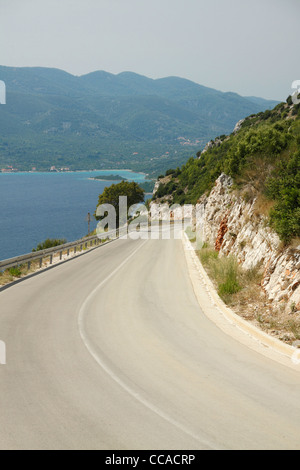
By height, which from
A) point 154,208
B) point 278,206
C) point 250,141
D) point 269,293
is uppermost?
point 250,141

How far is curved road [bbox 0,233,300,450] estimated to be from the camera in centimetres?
496

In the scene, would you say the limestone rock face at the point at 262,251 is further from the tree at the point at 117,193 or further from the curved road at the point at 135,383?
the tree at the point at 117,193

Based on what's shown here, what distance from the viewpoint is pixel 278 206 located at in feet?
39.5

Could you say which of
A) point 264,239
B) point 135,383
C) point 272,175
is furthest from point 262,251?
point 135,383

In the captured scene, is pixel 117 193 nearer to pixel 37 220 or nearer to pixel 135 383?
pixel 37 220

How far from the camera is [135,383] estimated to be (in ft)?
21.5

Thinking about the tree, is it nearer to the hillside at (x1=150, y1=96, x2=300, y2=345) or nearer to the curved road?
the hillside at (x1=150, y1=96, x2=300, y2=345)

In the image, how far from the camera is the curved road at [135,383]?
4957 millimetres

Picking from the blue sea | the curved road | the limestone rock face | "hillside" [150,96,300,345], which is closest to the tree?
the blue sea

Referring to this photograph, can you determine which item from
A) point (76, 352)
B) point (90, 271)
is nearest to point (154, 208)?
point (90, 271)

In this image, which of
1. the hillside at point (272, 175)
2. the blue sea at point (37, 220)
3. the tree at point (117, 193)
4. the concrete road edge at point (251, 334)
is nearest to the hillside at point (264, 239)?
the hillside at point (272, 175)

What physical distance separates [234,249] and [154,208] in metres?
72.3

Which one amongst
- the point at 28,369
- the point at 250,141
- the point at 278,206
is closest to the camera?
the point at 28,369
